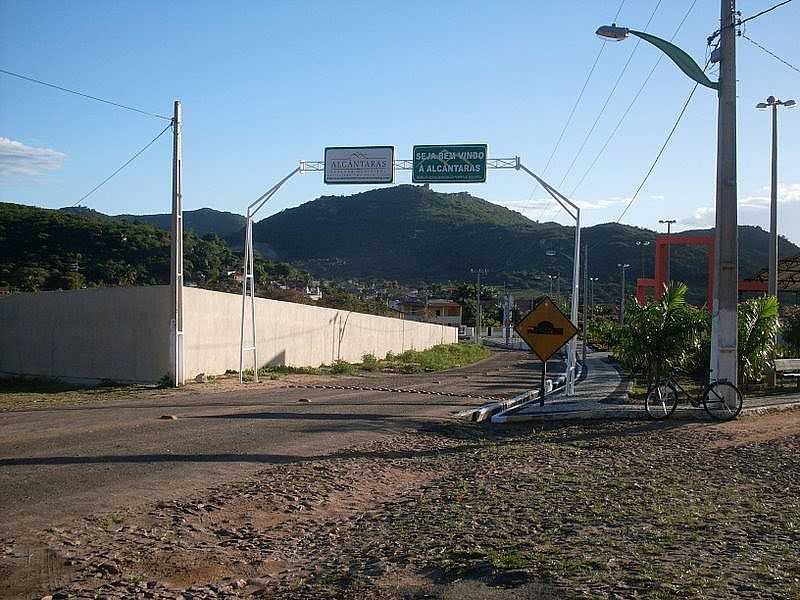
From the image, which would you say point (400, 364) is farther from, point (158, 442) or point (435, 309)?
point (435, 309)

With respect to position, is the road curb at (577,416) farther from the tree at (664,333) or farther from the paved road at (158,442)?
the tree at (664,333)

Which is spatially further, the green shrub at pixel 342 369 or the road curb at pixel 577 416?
the green shrub at pixel 342 369

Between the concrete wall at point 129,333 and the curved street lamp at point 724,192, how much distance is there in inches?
552

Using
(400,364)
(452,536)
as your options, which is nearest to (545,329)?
(452,536)

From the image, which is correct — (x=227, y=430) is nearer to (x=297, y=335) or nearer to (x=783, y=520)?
(x=783, y=520)

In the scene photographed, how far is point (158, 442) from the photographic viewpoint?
39.9ft

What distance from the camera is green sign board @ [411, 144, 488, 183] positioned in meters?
25.1

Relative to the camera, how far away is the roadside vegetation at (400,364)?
33.4 metres

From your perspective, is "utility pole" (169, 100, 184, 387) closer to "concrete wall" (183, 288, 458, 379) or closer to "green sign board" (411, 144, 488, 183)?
"concrete wall" (183, 288, 458, 379)

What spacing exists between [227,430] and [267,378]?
47.4 feet

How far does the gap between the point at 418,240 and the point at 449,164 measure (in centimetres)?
10287

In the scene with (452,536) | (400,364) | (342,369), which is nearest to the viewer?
(452,536)

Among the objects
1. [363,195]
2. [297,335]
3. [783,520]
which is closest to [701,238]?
[297,335]

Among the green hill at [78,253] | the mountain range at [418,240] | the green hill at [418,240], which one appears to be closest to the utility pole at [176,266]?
the green hill at [78,253]
